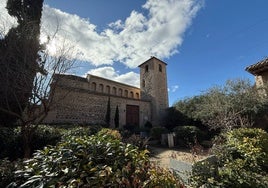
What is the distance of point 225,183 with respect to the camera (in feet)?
9.33

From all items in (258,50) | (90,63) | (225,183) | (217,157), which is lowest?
(225,183)

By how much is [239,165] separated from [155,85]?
1675 centimetres

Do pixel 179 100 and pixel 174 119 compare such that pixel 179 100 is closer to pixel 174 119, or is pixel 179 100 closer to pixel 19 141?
pixel 174 119

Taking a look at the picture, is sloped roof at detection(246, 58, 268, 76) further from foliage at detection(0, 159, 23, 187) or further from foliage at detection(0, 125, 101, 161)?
foliage at detection(0, 125, 101, 161)

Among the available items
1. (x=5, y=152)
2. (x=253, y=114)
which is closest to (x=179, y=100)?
(x=253, y=114)

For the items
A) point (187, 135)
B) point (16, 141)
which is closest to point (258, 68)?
point (187, 135)

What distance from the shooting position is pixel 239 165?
3.25 m

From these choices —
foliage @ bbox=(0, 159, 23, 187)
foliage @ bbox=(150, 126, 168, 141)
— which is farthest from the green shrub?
foliage @ bbox=(150, 126, 168, 141)

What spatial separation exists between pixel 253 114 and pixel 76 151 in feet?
34.7

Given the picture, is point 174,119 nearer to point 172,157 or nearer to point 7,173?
point 172,157

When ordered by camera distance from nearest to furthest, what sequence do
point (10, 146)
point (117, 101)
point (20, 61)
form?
point (20, 61)
point (10, 146)
point (117, 101)

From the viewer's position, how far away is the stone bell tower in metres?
19.2

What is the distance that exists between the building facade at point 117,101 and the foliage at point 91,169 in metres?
4.96

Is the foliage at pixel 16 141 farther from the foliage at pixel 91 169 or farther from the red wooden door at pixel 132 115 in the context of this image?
the red wooden door at pixel 132 115
